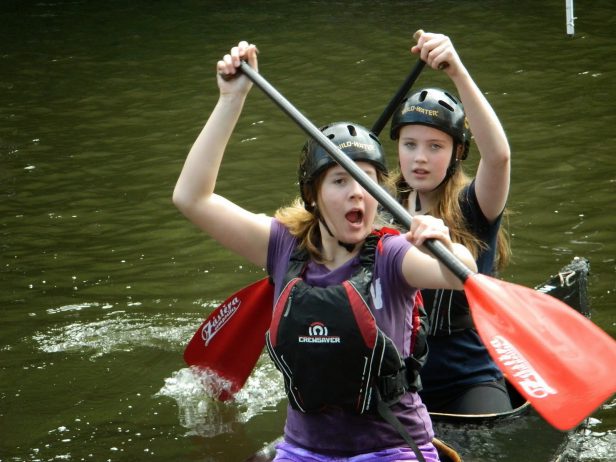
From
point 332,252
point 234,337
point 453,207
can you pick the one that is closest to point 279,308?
point 332,252

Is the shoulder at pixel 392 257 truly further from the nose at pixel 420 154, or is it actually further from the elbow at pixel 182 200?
the nose at pixel 420 154

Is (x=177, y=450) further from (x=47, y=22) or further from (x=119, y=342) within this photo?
(x=47, y=22)

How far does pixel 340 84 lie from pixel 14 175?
3.88 meters

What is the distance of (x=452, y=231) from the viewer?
420 cm

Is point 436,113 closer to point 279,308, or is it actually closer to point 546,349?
point 279,308

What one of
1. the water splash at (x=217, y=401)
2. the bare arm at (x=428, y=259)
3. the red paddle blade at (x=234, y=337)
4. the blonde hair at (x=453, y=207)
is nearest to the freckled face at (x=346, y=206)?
the bare arm at (x=428, y=259)

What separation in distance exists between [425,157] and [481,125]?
0.57 metres

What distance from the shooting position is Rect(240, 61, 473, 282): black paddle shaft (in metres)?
2.96

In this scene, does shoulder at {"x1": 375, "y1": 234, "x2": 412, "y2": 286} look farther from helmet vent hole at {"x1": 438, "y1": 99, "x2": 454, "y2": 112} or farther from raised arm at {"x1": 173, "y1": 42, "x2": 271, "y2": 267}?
helmet vent hole at {"x1": 438, "y1": 99, "x2": 454, "y2": 112}

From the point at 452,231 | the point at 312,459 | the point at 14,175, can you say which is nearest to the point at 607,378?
the point at 312,459

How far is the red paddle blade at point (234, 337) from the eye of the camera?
402 cm

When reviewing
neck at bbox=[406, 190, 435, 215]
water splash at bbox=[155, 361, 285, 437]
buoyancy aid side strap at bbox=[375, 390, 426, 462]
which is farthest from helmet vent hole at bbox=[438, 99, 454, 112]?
water splash at bbox=[155, 361, 285, 437]

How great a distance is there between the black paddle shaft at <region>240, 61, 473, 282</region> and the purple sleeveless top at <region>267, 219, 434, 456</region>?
0.33 feet

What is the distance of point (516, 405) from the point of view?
4.84 m
